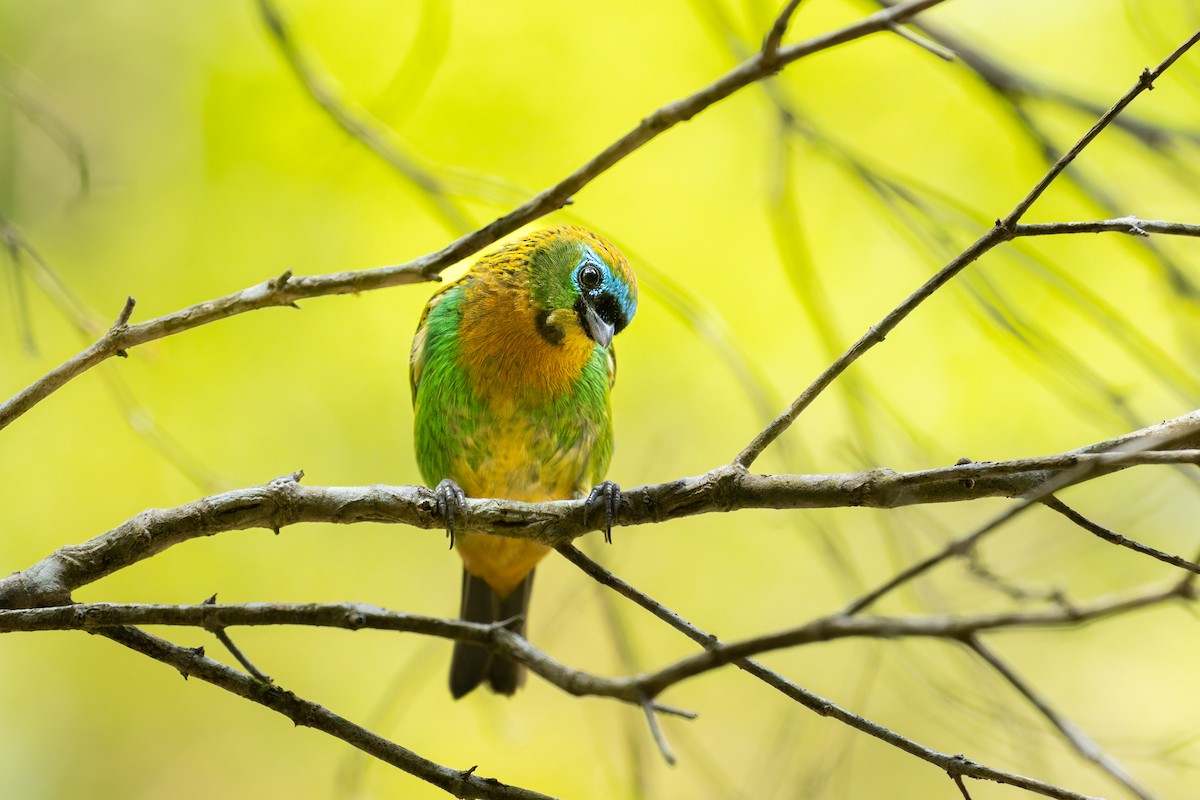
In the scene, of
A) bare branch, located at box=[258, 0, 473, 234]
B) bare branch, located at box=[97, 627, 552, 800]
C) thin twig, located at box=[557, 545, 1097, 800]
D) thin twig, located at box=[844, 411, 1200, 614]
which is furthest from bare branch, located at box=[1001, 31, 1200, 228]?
bare branch, located at box=[258, 0, 473, 234]

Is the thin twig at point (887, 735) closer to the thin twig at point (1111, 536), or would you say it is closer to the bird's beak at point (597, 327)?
the thin twig at point (1111, 536)

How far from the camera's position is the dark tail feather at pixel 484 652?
489 centimetres

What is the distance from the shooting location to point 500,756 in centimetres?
618

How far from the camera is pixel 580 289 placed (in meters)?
4.40

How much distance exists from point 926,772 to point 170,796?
4769 millimetres

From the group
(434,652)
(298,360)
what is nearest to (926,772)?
(434,652)

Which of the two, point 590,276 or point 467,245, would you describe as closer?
point 467,245

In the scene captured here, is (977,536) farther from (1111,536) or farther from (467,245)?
(467,245)

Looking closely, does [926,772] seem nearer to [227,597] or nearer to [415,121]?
[227,597]

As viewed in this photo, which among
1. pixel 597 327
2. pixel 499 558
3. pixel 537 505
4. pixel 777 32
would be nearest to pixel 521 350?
pixel 597 327

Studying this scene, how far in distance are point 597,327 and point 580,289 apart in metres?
0.22

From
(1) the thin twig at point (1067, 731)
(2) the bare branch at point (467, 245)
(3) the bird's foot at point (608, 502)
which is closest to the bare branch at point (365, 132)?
(2) the bare branch at point (467, 245)

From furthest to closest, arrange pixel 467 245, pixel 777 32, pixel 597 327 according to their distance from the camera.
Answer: pixel 597 327 → pixel 467 245 → pixel 777 32

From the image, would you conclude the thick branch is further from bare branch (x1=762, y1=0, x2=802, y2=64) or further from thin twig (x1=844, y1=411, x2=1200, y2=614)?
bare branch (x1=762, y1=0, x2=802, y2=64)
